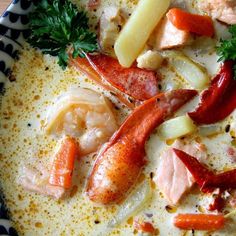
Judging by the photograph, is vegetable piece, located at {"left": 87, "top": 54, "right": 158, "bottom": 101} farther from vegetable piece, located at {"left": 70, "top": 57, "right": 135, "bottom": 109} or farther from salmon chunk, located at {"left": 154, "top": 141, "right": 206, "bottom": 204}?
salmon chunk, located at {"left": 154, "top": 141, "right": 206, "bottom": 204}

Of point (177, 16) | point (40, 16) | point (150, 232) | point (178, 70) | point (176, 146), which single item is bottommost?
point (150, 232)

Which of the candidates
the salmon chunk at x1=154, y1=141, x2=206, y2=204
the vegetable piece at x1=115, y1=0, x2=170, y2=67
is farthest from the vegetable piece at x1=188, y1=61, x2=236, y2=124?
the vegetable piece at x1=115, y1=0, x2=170, y2=67

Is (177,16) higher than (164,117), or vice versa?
(177,16)

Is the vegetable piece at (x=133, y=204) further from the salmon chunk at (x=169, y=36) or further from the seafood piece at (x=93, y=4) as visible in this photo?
the seafood piece at (x=93, y=4)

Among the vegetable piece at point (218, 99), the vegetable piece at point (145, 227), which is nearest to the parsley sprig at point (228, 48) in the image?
the vegetable piece at point (218, 99)

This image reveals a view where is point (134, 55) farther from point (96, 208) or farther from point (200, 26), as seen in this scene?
point (96, 208)

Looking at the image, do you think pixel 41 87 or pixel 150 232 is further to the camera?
pixel 41 87

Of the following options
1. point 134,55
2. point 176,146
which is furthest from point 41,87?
point 176,146
